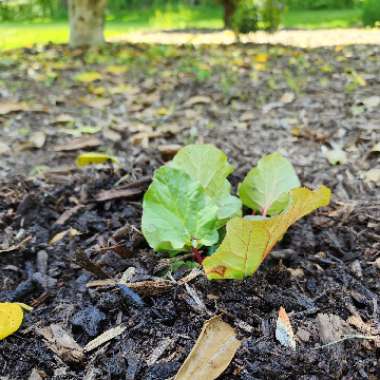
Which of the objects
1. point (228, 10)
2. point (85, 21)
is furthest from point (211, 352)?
point (228, 10)

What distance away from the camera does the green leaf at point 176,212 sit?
145 cm

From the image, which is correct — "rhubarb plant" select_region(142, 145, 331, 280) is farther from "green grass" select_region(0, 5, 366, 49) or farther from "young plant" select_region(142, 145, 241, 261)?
"green grass" select_region(0, 5, 366, 49)

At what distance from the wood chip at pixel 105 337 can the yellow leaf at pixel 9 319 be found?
6.8 inches

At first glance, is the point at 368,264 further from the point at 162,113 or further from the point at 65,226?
the point at 162,113

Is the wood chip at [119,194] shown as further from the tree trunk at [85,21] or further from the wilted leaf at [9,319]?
the tree trunk at [85,21]

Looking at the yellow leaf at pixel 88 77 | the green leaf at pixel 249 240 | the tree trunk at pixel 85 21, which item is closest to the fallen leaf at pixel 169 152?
→ the green leaf at pixel 249 240

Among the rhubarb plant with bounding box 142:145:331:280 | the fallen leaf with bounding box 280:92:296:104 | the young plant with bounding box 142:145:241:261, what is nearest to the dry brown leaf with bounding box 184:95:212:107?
the fallen leaf with bounding box 280:92:296:104

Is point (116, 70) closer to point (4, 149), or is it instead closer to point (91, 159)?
point (4, 149)

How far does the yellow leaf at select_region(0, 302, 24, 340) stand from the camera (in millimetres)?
1232

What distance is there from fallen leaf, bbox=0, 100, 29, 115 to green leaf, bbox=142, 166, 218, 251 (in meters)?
2.03

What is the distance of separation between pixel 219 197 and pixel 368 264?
46 cm

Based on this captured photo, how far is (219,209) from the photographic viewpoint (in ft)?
5.13

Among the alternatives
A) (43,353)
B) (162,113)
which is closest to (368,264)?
(43,353)

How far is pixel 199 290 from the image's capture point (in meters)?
1.34
